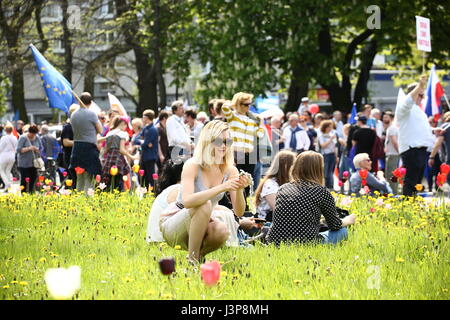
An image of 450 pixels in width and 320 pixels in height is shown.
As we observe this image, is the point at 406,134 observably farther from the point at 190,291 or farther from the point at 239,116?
the point at 190,291

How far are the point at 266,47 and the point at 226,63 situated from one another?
4.52ft

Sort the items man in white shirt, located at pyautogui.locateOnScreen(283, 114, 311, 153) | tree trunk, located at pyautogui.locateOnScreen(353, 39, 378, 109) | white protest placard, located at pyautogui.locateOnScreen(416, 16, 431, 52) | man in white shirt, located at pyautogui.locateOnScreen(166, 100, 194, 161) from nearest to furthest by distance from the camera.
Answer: man in white shirt, located at pyautogui.locateOnScreen(166, 100, 194, 161)
white protest placard, located at pyautogui.locateOnScreen(416, 16, 431, 52)
man in white shirt, located at pyautogui.locateOnScreen(283, 114, 311, 153)
tree trunk, located at pyautogui.locateOnScreen(353, 39, 378, 109)

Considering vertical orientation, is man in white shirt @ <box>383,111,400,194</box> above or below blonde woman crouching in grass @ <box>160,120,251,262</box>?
below

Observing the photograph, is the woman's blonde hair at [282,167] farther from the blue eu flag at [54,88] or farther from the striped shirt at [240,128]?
the blue eu flag at [54,88]

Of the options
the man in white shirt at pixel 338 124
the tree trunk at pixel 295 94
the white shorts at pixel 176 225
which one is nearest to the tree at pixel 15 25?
the tree trunk at pixel 295 94

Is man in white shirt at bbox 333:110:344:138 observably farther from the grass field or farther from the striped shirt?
the grass field

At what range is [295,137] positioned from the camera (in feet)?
62.2

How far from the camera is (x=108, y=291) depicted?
5988 millimetres

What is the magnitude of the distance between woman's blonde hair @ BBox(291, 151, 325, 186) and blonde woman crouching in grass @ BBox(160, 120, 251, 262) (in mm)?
812

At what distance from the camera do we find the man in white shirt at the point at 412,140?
525 inches

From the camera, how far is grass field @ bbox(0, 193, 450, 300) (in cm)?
593

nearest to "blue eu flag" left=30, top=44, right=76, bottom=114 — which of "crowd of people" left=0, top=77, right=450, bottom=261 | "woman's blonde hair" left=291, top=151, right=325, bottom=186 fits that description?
"crowd of people" left=0, top=77, right=450, bottom=261

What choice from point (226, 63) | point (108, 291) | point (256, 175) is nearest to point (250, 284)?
point (108, 291)

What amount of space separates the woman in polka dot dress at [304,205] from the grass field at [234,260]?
25 cm
